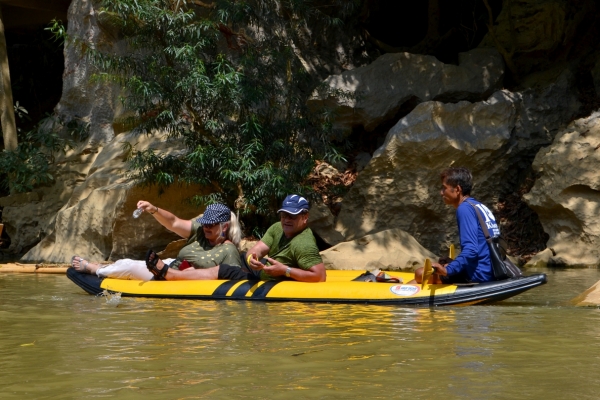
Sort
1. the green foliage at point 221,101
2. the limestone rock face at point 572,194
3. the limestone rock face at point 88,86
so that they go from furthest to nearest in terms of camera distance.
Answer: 1. the limestone rock face at point 88,86
2. the green foliage at point 221,101
3. the limestone rock face at point 572,194

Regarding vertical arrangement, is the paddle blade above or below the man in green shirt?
below

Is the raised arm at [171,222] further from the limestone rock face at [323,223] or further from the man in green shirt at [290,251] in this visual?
the limestone rock face at [323,223]

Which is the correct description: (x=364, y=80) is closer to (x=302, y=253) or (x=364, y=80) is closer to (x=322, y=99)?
(x=322, y=99)

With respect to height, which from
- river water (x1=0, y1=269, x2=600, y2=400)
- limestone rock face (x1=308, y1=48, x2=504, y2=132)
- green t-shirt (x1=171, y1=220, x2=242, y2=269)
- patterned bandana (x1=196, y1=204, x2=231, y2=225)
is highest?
limestone rock face (x1=308, y1=48, x2=504, y2=132)

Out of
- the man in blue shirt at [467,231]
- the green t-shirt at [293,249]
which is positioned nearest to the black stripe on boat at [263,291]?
the green t-shirt at [293,249]

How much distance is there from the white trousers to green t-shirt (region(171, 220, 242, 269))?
43cm

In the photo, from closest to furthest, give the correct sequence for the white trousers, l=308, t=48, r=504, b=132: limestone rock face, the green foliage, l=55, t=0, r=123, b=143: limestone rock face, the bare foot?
the white trousers, the bare foot, the green foliage, l=308, t=48, r=504, b=132: limestone rock face, l=55, t=0, r=123, b=143: limestone rock face

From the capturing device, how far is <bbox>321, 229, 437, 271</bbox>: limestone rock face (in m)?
10.4

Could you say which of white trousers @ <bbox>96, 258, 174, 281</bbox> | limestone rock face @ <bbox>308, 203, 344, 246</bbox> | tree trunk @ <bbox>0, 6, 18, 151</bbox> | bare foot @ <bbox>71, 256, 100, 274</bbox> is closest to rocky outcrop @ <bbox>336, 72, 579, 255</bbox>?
limestone rock face @ <bbox>308, 203, 344, 246</bbox>

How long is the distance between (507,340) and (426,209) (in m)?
7.31

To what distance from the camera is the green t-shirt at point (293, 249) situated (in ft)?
23.4

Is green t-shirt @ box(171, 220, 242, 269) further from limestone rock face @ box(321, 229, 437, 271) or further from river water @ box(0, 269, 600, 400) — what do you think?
limestone rock face @ box(321, 229, 437, 271)

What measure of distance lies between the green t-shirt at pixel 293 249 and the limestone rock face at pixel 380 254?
3006mm

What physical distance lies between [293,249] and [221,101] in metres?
4.90
